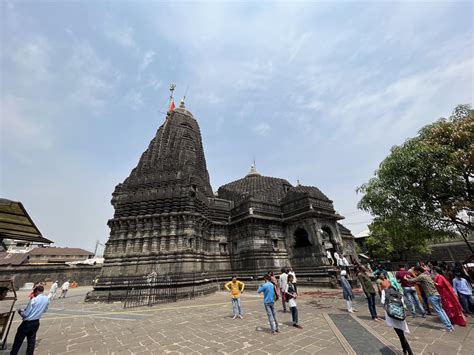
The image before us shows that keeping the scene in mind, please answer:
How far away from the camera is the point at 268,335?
6.12 meters

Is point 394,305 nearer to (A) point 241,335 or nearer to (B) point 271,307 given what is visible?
(B) point 271,307

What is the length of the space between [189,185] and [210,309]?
9.81 metres

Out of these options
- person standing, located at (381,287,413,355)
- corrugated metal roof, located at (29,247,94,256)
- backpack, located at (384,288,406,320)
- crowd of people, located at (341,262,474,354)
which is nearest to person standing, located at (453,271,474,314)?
crowd of people, located at (341,262,474,354)

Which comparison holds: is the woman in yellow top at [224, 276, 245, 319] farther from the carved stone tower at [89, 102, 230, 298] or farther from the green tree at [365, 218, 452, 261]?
the green tree at [365, 218, 452, 261]

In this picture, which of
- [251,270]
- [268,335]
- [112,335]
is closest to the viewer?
[268,335]

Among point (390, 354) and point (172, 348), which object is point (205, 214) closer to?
point (172, 348)

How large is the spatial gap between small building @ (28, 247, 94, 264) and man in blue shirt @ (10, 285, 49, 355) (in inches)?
1976

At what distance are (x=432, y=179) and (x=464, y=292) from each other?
4.69 metres

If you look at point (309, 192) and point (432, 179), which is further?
point (309, 192)

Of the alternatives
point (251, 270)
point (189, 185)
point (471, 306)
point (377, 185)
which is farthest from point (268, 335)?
point (189, 185)

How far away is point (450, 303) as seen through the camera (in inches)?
262

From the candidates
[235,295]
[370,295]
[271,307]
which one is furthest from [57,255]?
[370,295]

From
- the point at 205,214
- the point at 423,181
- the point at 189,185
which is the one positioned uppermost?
the point at 189,185

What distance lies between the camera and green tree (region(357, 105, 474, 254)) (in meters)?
9.62
